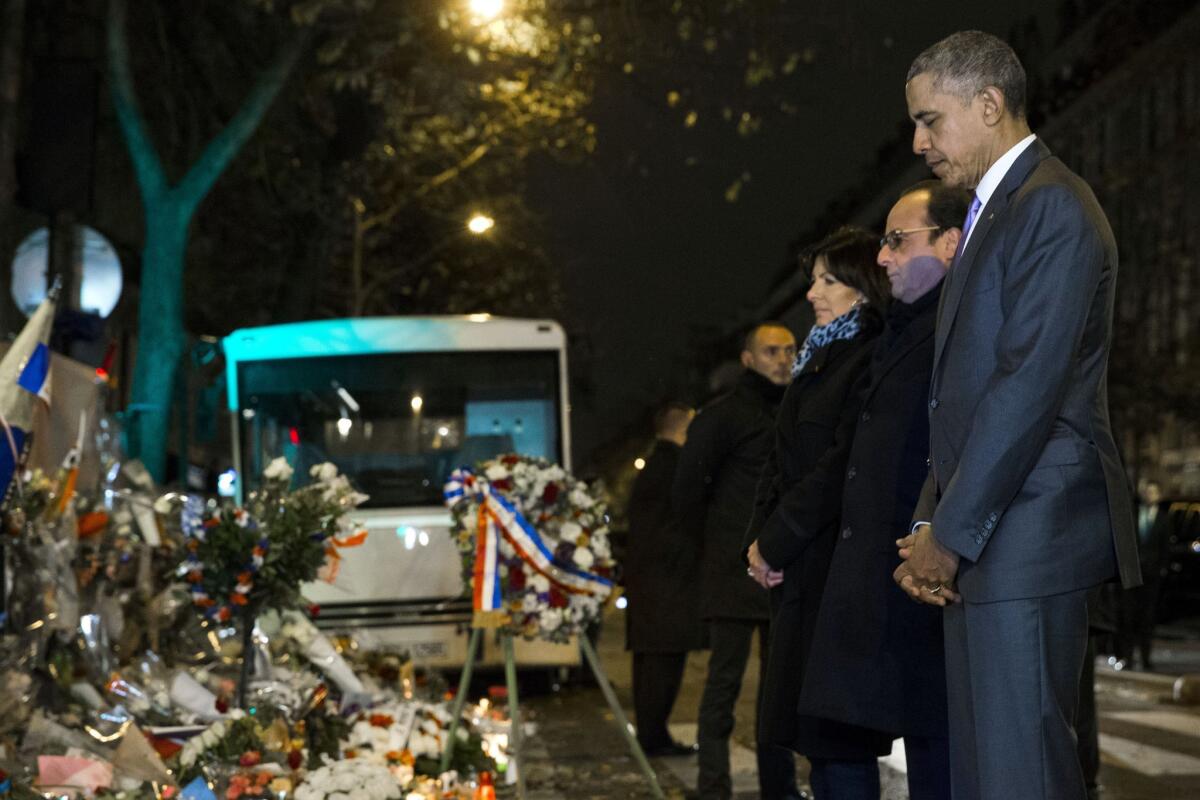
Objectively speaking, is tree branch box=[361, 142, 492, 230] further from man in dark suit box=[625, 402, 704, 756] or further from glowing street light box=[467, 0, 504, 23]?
man in dark suit box=[625, 402, 704, 756]

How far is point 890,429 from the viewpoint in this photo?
5.16 meters

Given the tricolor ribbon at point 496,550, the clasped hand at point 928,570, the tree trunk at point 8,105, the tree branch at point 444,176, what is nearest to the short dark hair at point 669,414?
the tricolor ribbon at point 496,550

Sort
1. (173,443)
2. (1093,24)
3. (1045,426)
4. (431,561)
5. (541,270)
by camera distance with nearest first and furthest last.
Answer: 1. (1045,426)
2. (431,561)
3. (173,443)
4. (541,270)
5. (1093,24)

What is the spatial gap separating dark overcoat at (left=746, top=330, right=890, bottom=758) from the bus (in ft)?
30.9

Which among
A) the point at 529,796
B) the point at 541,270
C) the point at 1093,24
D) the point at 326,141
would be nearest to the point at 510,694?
the point at 529,796

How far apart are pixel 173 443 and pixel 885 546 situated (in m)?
27.4

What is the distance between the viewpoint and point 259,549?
888 centimetres

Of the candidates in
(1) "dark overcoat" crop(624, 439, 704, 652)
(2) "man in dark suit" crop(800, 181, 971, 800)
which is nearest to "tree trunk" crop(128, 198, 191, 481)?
(1) "dark overcoat" crop(624, 439, 704, 652)

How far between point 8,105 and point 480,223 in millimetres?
20820

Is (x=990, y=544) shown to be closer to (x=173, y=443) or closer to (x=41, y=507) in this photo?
(x=41, y=507)

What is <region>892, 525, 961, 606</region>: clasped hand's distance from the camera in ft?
13.1

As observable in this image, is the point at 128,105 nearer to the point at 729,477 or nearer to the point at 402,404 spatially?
the point at 402,404

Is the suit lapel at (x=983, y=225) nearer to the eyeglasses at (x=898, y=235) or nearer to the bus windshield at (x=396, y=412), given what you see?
the eyeglasses at (x=898, y=235)

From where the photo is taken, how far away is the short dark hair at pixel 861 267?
5.89 m
